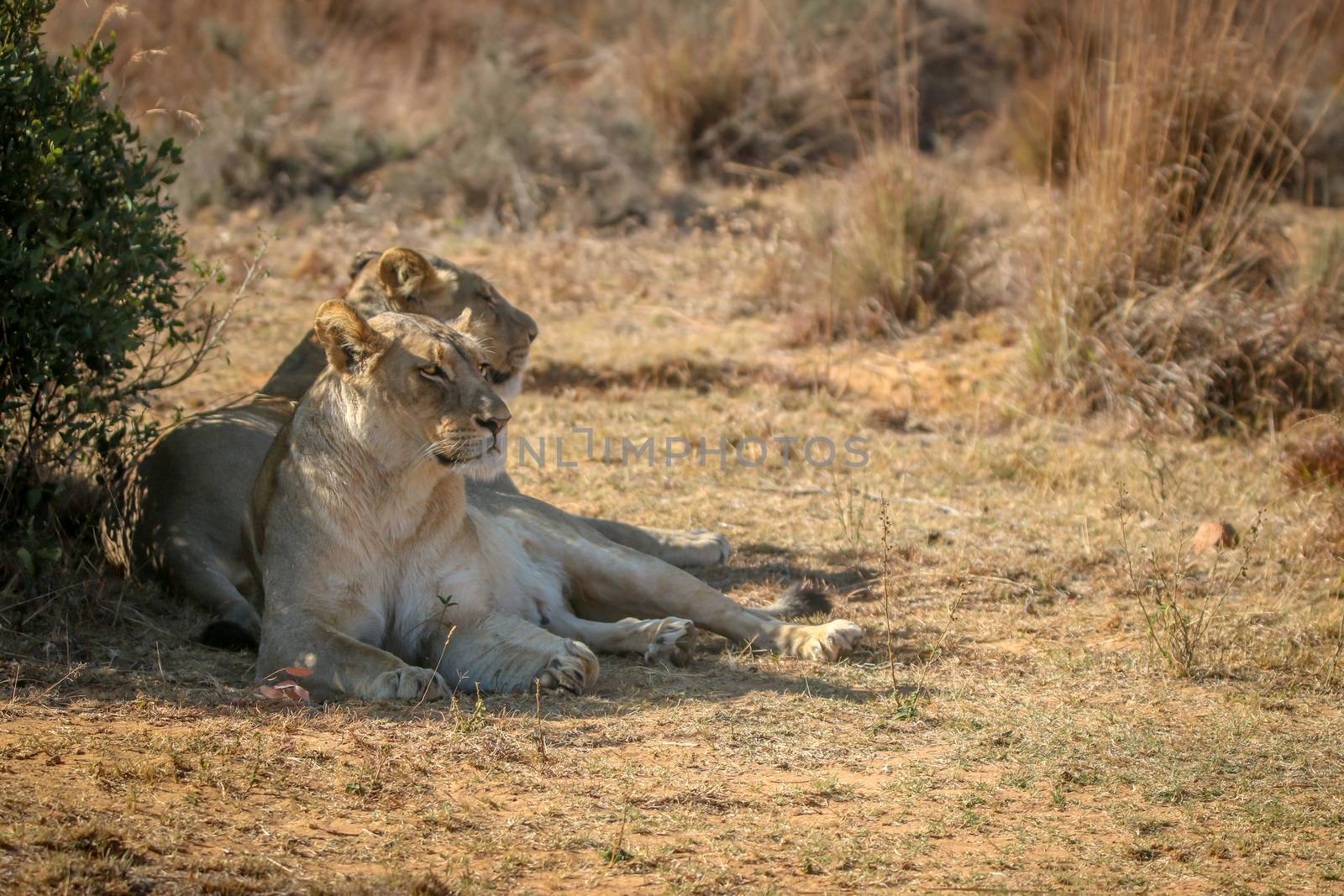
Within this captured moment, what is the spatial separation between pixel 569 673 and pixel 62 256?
117 inches

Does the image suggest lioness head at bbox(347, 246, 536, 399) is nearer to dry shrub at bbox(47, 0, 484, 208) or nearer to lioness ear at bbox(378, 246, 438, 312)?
lioness ear at bbox(378, 246, 438, 312)

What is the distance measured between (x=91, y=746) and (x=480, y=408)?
5.03 feet

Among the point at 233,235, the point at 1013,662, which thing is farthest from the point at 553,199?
the point at 1013,662

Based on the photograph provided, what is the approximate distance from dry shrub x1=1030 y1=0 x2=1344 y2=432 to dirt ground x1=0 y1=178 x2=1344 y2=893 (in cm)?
50

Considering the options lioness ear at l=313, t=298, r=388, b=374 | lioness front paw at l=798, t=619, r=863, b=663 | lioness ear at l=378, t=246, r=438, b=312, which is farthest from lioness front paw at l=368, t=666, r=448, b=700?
lioness ear at l=378, t=246, r=438, b=312

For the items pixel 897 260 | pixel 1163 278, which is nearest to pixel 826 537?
pixel 1163 278

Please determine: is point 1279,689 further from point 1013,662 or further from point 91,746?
point 91,746

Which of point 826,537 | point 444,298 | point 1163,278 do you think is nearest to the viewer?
point 444,298

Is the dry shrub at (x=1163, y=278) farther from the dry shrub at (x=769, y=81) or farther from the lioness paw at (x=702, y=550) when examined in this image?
the dry shrub at (x=769, y=81)

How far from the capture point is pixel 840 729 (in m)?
4.55

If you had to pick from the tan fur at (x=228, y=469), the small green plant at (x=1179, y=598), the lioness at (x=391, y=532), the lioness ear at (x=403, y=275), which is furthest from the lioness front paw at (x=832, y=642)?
the lioness ear at (x=403, y=275)

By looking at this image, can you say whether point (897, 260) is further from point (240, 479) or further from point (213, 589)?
point (213, 589)

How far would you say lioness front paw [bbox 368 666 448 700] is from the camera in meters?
4.48

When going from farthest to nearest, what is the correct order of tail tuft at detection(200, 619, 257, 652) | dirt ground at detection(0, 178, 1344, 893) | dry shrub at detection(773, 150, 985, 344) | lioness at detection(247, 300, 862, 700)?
dry shrub at detection(773, 150, 985, 344), tail tuft at detection(200, 619, 257, 652), lioness at detection(247, 300, 862, 700), dirt ground at detection(0, 178, 1344, 893)
